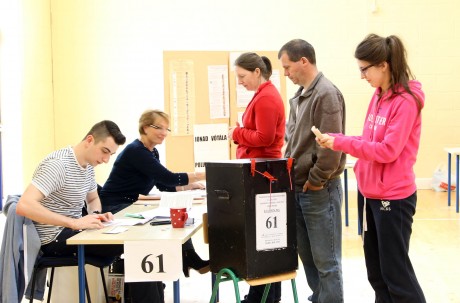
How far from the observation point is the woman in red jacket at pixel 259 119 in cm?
318

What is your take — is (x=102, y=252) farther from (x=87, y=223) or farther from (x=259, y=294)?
(x=259, y=294)

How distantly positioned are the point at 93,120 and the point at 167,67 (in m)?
3.33

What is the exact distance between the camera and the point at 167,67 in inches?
187

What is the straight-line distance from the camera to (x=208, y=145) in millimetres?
4734

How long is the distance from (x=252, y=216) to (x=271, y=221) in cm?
11

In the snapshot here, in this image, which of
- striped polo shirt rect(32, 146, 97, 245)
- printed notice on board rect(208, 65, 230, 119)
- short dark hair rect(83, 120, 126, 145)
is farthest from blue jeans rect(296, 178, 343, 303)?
printed notice on board rect(208, 65, 230, 119)

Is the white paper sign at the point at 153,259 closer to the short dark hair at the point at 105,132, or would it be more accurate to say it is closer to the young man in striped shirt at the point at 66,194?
the young man in striped shirt at the point at 66,194

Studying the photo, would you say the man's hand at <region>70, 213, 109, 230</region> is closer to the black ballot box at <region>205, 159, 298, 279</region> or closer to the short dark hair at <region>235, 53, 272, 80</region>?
the black ballot box at <region>205, 159, 298, 279</region>

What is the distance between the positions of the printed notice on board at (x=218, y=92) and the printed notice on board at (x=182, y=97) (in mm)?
142

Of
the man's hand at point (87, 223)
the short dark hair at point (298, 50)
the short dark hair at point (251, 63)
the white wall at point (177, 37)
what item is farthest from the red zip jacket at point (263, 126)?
the white wall at point (177, 37)

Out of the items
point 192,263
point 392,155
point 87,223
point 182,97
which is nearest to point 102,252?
point 87,223

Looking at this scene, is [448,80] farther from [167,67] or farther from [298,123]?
[298,123]

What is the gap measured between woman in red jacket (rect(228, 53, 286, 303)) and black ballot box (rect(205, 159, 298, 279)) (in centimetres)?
61

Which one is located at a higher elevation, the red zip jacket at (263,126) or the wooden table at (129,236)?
the red zip jacket at (263,126)
